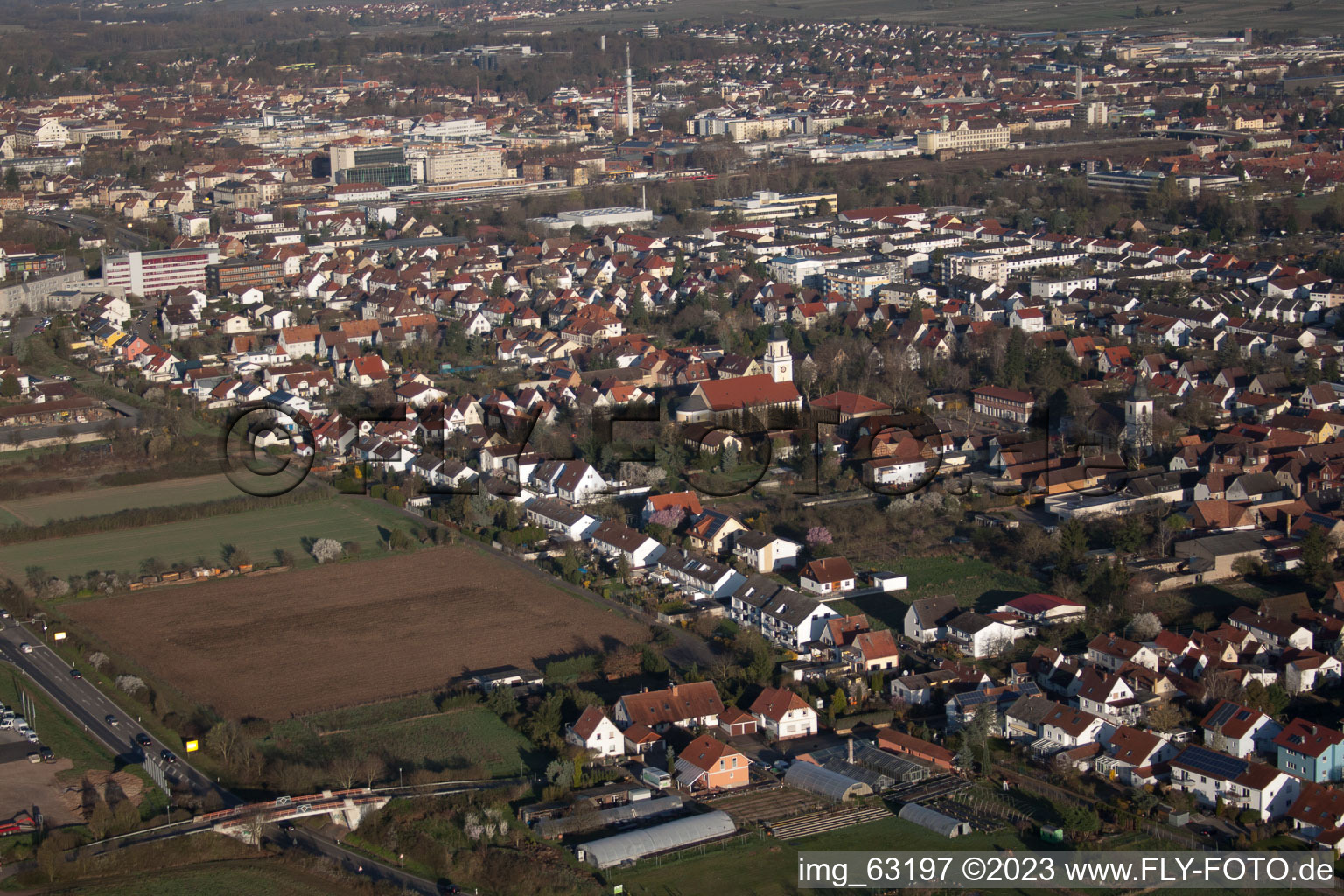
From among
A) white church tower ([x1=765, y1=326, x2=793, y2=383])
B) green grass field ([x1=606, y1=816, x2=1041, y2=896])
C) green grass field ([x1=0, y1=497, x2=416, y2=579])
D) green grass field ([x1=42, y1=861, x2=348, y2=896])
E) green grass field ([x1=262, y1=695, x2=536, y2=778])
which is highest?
white church tower ([x1=765, y1=326, x2=793, y2=383])

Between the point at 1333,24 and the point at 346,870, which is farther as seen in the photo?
the point at 1333,24

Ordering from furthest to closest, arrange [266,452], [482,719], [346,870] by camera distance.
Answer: [266,452]
[482,719]
[346,870]

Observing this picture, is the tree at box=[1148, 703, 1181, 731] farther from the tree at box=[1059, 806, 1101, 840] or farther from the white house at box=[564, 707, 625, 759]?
the white house at box=[564, 707, 625, 759]

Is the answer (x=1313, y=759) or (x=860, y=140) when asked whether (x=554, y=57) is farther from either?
(x=1313, y=759)

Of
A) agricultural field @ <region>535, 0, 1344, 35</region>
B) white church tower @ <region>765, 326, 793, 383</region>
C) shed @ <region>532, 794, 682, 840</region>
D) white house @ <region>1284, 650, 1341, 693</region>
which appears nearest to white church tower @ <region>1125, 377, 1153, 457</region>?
white church tower @ <region>765, 326, 793, 383</region>

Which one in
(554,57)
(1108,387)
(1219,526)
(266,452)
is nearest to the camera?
(1219,526)

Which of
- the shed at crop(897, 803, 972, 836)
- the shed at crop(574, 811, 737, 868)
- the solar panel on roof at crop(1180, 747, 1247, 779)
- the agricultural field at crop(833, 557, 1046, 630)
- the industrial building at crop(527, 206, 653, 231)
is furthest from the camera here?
the industrial building at crop(527, 206, 653, 231)

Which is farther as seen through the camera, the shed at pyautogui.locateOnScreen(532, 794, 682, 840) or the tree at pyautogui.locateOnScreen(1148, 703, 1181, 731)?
the tree at pyautogui.locateOnScreen(1148, 703, 1181, 731)

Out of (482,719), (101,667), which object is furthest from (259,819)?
(101,667)

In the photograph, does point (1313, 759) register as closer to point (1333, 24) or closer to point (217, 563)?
point (217, 563)
